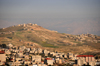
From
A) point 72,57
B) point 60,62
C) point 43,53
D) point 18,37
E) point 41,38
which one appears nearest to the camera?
point 60,62

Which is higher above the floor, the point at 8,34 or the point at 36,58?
the point at 8,34

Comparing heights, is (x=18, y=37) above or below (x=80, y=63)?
above

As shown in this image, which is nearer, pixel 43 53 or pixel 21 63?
pixel 21 63

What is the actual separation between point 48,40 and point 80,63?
324ft

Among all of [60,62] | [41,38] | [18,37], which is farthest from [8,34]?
[60,62]

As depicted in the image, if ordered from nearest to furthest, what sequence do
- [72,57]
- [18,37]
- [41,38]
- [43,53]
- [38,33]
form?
[72,57] < [43,53] < [18,37] < [41,38] < [38,33]

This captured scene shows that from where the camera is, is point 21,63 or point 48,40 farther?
point 48,40

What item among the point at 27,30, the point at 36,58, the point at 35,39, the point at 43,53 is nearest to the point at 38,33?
the point at 27,30

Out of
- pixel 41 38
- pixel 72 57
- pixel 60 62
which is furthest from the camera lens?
pixel 41 38

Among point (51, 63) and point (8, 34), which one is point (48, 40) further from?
point (51, 63)

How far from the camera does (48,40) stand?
580ft

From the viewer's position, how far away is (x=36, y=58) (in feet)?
278

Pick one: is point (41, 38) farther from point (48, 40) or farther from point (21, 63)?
point (21, 63)

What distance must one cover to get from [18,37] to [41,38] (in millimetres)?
17629
